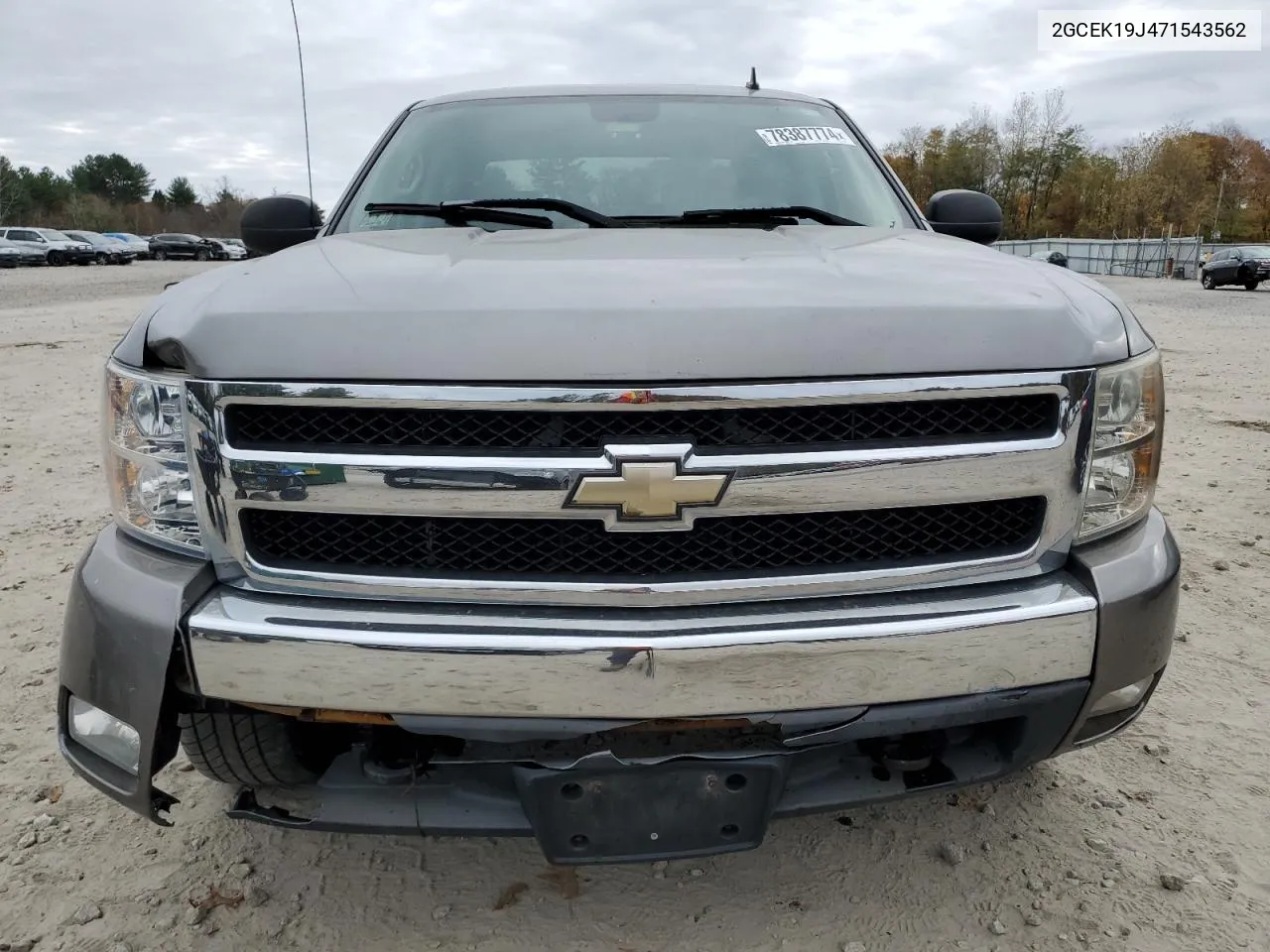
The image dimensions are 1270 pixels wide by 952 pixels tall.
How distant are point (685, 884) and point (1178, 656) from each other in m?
2.05

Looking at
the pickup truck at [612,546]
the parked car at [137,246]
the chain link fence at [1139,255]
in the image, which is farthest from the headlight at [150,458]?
the parked car at [137,246]

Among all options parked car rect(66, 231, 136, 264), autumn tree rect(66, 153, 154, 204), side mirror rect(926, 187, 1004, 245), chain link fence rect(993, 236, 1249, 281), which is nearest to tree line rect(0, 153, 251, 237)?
autumn tree rect(66, 153, 154, 204)

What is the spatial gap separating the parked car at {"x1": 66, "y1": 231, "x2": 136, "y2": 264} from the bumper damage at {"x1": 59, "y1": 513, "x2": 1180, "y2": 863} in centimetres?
4638

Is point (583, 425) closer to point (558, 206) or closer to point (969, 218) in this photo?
point (558, 206)

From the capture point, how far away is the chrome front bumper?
152 cm

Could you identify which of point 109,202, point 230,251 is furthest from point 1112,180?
point 109,202

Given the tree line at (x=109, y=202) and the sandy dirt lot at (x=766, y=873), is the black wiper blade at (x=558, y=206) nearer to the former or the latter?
the sandy dirt lot at (x=766, y=873)

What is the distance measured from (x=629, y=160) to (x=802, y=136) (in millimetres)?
582

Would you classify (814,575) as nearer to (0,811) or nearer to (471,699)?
(471,699)

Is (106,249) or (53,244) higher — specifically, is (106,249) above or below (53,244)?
below

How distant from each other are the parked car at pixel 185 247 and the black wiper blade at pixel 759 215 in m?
52.9

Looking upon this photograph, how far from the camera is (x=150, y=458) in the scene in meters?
1.67

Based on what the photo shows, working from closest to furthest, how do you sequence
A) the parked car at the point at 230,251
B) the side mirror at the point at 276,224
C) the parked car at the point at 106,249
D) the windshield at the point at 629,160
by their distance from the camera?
1. the windshield at the point at 629,160
2. the side mirror at the point at 276,224
3. the parked car at the point at 106,249
4. the parked car at the point at 230,251

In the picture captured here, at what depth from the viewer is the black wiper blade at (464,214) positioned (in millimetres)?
2459
